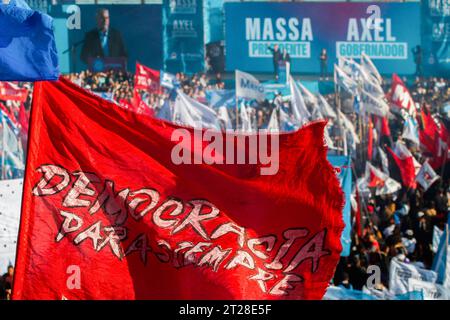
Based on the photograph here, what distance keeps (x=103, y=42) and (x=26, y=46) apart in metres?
16.9

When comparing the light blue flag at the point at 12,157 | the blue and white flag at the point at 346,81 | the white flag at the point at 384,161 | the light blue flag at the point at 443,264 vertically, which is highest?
the blue and white flag at the point at 346,81

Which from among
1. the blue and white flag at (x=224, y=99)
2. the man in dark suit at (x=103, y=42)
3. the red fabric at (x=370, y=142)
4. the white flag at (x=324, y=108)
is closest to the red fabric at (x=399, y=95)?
the red fabric at (x=370, y=142)

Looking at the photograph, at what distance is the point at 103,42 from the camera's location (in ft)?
70.2

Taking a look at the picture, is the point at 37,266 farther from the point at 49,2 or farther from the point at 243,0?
the point at 243,0

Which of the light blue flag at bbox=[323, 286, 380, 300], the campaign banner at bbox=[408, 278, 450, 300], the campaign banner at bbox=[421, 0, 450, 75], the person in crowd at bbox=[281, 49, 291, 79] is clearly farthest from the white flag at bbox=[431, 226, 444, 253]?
the campaign banner at bbox=[421, 0, 450, 75]

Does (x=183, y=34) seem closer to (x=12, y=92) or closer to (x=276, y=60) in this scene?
(x=276, y=60)

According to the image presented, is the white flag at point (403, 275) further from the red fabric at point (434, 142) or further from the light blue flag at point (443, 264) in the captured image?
the red fabric at point (434, 142)

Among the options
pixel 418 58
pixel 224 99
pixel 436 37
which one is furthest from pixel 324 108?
pixel 436 37

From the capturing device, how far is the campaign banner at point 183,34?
2231 centimetres

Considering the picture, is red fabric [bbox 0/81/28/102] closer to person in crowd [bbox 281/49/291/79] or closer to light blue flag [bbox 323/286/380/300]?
light blue flag [bbox 323/286/380/300]

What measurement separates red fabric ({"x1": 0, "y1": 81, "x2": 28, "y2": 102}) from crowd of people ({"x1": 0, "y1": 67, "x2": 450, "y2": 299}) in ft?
5.31

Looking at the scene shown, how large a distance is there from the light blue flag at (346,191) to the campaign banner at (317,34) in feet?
34.3

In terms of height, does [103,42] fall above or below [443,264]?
above
